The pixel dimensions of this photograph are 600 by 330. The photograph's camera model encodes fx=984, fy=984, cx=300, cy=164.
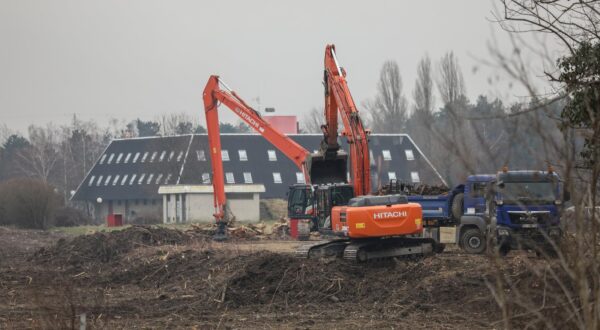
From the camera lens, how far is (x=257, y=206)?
68875 mm

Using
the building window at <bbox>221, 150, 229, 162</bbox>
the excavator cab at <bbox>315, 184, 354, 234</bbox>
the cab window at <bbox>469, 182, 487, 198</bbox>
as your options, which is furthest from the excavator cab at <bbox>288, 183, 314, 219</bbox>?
the building window at <bbox>221, 150, 229, 162</bbox>

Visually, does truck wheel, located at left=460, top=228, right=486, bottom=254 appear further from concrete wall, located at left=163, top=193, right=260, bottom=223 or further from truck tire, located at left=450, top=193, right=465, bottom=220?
concrete wall, located at left=163, top=193, right=260, bottom=223

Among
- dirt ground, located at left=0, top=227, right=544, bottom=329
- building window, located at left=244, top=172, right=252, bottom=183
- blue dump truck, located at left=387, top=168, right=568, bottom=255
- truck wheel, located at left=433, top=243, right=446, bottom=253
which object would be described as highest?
building window, located at left=244, top=172, right=252, bottom=183

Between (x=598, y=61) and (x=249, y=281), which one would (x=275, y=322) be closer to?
(x=249, y=281)

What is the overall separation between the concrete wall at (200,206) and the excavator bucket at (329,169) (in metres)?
33.5

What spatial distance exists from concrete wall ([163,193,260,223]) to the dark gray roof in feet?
25.4

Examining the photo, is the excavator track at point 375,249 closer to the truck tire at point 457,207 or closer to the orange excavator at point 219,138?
the truck tire at point 457,207

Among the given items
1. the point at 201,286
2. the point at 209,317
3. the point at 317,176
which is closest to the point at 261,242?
the point at 317,176

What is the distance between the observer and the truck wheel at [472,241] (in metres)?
28.6

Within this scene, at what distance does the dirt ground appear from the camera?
1857 centimetres

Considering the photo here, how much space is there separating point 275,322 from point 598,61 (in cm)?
784

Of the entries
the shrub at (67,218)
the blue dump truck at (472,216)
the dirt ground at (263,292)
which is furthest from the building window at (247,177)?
the dirt ground at (263,292)

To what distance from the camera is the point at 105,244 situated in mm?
35125

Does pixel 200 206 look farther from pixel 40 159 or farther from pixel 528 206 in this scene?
pixel 528 206
